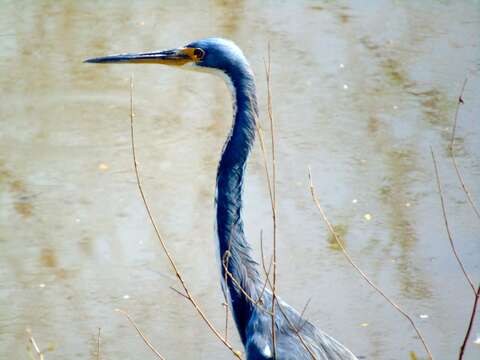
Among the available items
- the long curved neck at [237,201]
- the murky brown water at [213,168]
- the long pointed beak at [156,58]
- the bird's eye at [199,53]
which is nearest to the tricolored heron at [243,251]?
the long curved neck at [237,201]

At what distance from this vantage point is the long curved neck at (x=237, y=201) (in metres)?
3.49

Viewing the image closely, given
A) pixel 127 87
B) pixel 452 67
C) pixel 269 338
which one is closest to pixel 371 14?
pixel 452 67

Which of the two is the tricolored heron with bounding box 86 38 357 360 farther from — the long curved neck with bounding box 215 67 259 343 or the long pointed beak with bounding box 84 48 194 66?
the long pointed beak with bounding box 84 48 194 66

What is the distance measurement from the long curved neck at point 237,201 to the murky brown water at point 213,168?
0.89m

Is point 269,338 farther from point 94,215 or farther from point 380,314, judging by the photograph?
point 94,215

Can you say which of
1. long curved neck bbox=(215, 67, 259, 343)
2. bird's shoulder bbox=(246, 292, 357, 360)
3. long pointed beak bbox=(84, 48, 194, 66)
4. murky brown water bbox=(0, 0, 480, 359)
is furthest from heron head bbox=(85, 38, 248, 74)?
murky brown water bbox=(0, 0, 480, 359)

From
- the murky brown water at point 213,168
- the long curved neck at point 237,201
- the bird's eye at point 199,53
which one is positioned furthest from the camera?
the murky brown water at point 213,168

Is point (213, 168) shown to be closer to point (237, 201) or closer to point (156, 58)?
point (156, 58)

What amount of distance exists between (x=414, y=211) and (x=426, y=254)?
365mm

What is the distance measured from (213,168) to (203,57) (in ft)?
6.26

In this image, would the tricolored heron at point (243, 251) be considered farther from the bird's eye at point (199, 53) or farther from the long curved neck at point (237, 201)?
the bird's eye at point (199, 53)

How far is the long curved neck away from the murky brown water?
895mm

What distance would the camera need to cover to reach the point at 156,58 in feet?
12.7

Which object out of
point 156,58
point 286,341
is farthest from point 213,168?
point 286,341
